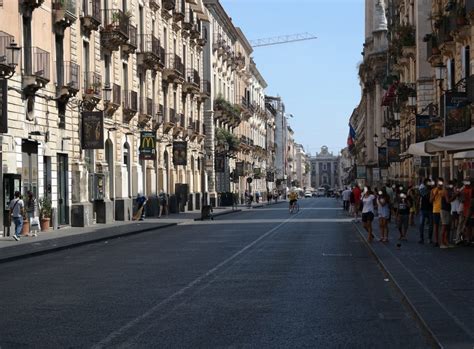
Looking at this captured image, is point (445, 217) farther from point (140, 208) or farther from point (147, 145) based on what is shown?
point (147, 145)

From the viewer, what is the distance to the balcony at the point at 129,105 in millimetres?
47344

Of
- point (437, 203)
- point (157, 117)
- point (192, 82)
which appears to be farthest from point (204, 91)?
point (437, 203)

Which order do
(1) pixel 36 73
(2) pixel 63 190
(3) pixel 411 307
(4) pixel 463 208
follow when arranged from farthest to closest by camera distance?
(2) pixel 63 190 < (1) pixel 36 73 < (4) pixel 463 208 < (3) pixel 411 307

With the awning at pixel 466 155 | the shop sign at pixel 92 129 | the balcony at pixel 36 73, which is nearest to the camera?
the awning at pixel 466 155

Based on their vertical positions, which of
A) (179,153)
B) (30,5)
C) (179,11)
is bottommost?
(179,153)

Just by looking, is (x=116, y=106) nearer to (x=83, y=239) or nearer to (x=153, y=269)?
(x=83, y=239)

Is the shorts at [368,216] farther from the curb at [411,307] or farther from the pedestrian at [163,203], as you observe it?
the pedestrian at [163,203]

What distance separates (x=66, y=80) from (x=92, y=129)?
255 centimetres

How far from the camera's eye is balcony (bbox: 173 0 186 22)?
61922mm

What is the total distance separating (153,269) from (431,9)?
115 feet

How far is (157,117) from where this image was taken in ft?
181

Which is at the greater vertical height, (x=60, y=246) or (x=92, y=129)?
(x=92, y=129)

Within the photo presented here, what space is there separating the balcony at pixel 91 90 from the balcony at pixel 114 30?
271cm

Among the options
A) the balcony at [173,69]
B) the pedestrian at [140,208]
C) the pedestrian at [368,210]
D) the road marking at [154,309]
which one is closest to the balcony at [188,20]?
the balcony at [173,69]
